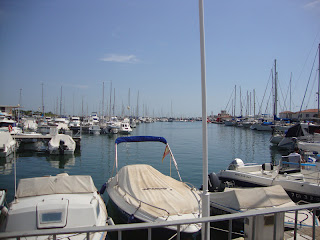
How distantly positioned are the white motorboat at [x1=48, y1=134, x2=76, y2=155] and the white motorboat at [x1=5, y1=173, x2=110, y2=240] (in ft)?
→ 82.5

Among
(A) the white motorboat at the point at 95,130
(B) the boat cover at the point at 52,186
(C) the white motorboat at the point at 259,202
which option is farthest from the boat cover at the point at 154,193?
(A) the white motorboat at the point at 95,130

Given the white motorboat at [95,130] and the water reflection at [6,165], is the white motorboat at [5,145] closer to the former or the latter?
the water reflection at [6,165]

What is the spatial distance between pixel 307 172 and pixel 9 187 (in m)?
20.6

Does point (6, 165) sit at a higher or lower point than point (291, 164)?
lower

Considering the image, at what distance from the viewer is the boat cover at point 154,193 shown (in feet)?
31.2

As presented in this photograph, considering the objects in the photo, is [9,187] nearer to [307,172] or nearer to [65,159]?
[65,159]

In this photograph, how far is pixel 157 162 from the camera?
2928 cm

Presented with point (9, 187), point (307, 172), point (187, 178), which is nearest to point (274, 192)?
point (307, 172)

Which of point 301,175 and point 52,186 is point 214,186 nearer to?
point 301,175

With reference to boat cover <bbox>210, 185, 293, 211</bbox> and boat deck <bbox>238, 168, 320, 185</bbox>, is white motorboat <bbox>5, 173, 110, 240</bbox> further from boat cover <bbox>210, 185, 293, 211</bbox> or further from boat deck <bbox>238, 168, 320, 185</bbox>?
boat deck <bbox>238, 168, 320, 185</bbox>

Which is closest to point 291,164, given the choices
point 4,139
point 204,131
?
point 204,131

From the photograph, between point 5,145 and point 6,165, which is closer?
point 6,165

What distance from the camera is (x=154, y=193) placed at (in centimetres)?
1059

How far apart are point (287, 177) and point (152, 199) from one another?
8729mm
